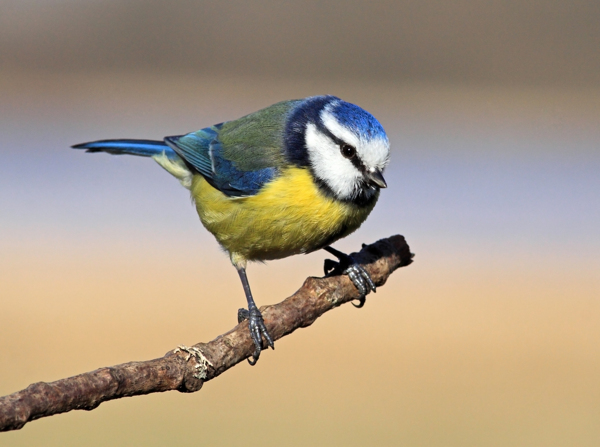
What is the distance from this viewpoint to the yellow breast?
8.95 ft

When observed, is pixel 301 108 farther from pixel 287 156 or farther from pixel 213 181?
pixel 213 181

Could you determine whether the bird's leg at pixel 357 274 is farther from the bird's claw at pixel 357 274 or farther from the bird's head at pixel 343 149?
the bird's head at pixel 343 149

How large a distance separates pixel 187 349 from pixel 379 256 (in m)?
1.34

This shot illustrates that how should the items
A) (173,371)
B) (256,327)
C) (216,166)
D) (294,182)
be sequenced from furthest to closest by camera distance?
(216,166) < (294,182) < (256,327) < (173,371)

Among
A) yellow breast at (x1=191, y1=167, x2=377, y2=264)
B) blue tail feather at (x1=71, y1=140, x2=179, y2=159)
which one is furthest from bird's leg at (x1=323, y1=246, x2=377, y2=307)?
blue tail feather at (x1=71, y1=140, x2=179, y2=159)

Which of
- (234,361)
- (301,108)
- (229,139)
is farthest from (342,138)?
(234,361)

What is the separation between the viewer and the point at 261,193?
284 cm

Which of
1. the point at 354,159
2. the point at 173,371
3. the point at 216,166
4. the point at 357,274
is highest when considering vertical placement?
the point at 216,166

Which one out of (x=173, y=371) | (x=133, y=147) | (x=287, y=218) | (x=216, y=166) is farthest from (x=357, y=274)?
(x=133, y=147)

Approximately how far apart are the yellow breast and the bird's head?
0.06 meters

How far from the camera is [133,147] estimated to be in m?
3.79

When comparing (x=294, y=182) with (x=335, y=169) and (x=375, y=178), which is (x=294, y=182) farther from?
(x=375, y=178)

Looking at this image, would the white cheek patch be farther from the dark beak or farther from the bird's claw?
the bird's claw

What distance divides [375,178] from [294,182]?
0.36 metres
